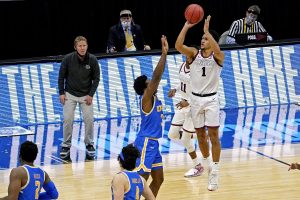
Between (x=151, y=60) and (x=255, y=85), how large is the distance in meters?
2.26

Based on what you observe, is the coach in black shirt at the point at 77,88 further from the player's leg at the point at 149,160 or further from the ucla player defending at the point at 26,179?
the ucla player defending at the point at 26,179

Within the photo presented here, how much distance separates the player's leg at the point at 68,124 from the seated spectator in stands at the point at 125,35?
313cm

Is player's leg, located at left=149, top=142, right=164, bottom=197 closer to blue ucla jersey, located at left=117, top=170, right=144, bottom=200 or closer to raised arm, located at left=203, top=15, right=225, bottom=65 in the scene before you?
raised arm, located at left=203, top=15, right=225, bottom=65

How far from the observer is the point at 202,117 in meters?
13.9

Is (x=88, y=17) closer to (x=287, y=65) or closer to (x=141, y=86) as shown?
(x=287, y=65)

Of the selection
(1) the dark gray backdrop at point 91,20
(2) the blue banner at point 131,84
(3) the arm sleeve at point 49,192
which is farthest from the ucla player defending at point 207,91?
(1) the dark gray backdrop at point 91,20

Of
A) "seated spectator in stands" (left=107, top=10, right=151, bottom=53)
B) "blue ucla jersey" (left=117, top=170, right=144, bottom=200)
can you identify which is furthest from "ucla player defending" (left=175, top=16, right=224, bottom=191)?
"seated spectator in stands" (left=107, top=10, right=151, bottom=53)

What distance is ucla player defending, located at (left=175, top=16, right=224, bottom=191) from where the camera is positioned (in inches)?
540

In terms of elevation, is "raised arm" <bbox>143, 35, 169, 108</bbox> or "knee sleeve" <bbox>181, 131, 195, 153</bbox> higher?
"raised arm" <bbox>143, 35, 169, 108</bbox>

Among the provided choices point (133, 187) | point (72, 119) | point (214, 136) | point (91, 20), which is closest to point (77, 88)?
point (72, 119)

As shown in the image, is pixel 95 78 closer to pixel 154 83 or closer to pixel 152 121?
pixel 152 121

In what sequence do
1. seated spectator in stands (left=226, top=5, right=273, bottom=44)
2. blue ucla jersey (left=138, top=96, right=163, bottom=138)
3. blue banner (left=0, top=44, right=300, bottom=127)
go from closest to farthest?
blue ucla jersey (left=138, top=96, right=163, bottom=138) → blue banner (left=0, top=44, right=300, bottom=127) → seated spectator in stands (left=226, top=5, right=273, bottom=44)

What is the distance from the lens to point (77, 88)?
16406 mm

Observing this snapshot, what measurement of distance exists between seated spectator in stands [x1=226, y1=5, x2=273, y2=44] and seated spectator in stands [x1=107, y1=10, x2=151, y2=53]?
177 centimetres
